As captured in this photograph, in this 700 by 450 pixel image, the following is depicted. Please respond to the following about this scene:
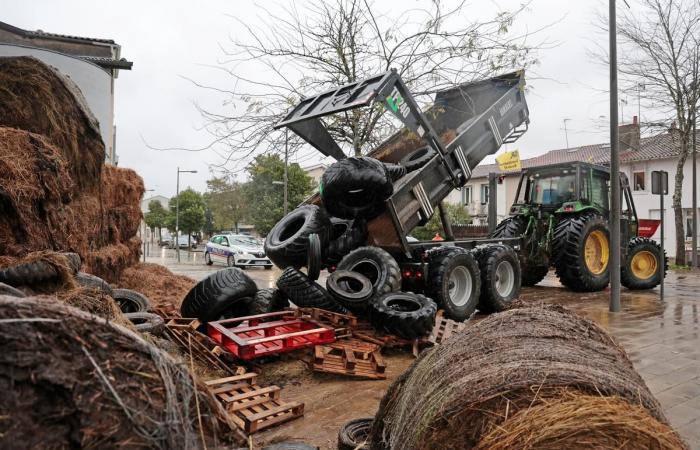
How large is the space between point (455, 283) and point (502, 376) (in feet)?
18.8

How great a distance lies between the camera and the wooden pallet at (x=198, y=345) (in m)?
4.79

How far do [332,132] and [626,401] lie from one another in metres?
7.39

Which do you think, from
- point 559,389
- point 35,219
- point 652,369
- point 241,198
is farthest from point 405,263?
point 241,198

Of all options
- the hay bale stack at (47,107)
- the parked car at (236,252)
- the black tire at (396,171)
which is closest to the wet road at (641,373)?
the black tire at (396,171)

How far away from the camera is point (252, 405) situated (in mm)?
3750

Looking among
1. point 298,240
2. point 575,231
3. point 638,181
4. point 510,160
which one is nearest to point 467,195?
point 638,181

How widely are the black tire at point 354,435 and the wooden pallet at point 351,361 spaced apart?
1.54 metres

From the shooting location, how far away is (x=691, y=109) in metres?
18.5

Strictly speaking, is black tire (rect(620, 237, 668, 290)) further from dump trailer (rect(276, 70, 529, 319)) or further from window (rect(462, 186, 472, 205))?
window (rect(462, 186, 472, 205))

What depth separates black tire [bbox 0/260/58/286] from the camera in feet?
12.0

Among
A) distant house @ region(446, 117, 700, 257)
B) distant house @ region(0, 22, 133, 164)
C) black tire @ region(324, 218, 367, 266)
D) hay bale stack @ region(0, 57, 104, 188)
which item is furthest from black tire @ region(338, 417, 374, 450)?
distant house @ region(446, 117, 700, 257)

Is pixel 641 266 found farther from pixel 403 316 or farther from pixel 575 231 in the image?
pixel 403 316

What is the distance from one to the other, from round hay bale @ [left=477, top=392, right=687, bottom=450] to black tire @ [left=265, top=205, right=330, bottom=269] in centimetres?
548

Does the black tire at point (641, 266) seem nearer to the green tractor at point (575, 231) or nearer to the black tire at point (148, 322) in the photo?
the green tractor at point (575, 231)
